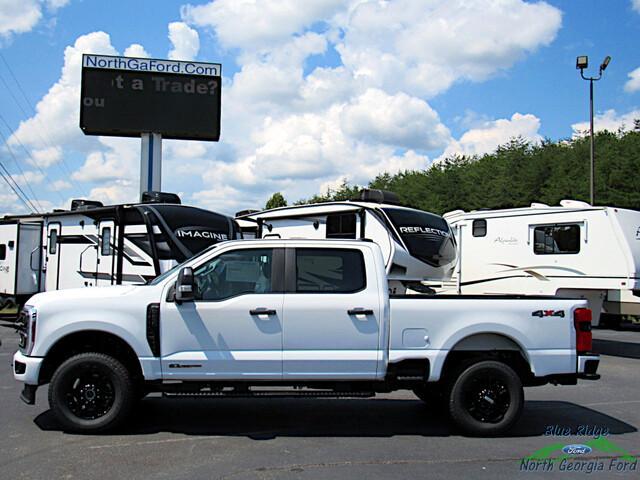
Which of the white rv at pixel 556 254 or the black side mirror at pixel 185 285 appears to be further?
the white rv at pixel 556 254

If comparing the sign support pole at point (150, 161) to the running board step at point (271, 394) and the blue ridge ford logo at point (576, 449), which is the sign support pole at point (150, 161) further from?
the blue ridge ford logo at point (576, 449)

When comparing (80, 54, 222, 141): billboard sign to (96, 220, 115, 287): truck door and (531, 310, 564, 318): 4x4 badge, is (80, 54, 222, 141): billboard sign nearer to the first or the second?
(96, 220, 115, 287): truck door

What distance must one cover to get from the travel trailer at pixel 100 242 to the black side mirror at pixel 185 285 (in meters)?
6.95

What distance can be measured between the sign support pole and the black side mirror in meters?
18.9

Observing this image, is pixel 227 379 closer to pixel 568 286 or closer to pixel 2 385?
pixel 2 385

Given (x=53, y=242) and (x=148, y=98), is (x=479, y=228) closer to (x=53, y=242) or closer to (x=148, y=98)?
(x=53, y=242)

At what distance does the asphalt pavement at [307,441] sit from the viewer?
5781 millimetres

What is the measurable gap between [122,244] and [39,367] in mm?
7623

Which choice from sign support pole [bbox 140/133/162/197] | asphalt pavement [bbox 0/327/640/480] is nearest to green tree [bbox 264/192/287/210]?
sign support pole [bbox 140/133/162/197]

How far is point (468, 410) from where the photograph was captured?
22.8ft

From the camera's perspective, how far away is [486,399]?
6984mm

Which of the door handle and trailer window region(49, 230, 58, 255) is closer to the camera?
the door handle

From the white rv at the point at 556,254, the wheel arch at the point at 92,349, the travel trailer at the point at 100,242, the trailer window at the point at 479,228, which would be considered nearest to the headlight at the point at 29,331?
the wheel arch at the point at 92,349

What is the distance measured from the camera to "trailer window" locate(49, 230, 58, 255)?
16.3 meters
